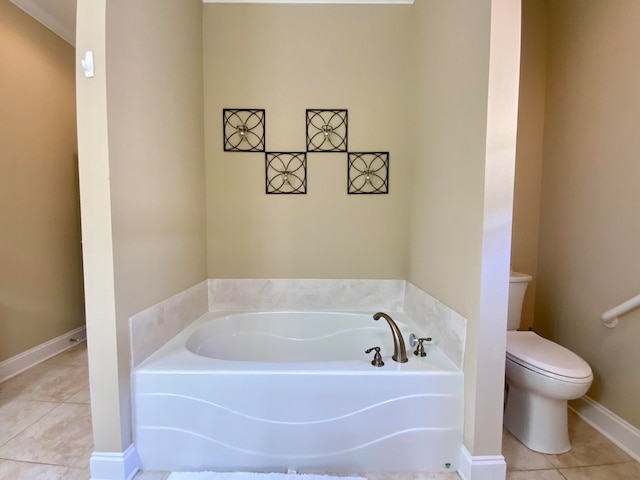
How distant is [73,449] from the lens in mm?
1378

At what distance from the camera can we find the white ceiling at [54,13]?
2.07 meters

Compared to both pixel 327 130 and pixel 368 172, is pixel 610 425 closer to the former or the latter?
pixel 368 172

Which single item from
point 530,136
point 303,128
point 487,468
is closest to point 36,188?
point 303,128

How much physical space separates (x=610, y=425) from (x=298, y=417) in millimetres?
1683

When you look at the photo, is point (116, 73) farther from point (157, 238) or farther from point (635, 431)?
point (635, 431)

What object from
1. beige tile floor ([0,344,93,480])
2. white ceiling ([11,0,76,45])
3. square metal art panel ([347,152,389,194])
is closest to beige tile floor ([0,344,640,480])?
beige tile floor ([0,344,93,480])

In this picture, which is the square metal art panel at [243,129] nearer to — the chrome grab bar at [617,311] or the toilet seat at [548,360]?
the toilet seat at [548,360]

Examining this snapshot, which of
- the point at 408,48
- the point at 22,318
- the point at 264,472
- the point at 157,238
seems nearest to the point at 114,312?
the point at 157,238

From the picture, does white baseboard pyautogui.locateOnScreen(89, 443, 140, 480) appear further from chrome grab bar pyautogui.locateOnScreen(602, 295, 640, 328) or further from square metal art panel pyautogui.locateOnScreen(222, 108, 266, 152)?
chrome grab bar pyautogui.locateOnScreen(602, 295, 640, 328)

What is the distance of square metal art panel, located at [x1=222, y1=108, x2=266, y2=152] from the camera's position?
6.55 feet

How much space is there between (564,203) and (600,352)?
93 centimetres

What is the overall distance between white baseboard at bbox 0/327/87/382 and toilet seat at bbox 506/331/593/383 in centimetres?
323

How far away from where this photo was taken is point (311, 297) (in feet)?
6.86

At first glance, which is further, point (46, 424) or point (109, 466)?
point (46, 424)
